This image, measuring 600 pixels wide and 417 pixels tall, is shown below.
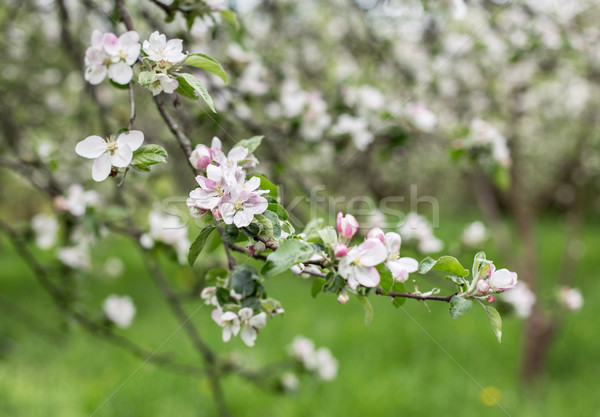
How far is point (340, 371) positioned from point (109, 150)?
2.46 metres

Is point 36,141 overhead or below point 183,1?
below

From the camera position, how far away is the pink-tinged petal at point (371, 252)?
64cm

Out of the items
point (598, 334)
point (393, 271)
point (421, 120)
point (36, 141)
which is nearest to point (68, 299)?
point (36, 141)

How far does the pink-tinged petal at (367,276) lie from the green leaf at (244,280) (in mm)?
144

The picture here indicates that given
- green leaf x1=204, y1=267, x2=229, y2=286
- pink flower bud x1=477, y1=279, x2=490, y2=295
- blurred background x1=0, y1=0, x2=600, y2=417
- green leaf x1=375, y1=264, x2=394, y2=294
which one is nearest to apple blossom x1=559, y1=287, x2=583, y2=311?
blurred background x1=0, y1=0, x2=600, y2=417

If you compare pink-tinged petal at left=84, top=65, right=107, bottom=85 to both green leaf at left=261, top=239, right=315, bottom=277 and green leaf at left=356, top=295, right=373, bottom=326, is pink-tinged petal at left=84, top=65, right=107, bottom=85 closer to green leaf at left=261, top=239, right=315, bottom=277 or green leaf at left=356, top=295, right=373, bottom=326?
green leaf at left=261, top=239, right=315, bottom=277

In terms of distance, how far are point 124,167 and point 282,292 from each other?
4464mm

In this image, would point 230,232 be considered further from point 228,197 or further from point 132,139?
point 132,139

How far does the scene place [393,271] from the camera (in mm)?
694

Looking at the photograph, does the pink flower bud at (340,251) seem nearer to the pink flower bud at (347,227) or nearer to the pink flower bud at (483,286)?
the pink flower bud at (347,227)

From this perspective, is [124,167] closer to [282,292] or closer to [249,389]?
[249,389]

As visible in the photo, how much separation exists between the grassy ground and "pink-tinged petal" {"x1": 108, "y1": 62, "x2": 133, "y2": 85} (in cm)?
134

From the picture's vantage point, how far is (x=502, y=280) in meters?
0.70

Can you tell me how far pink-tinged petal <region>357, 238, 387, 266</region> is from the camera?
645mm
